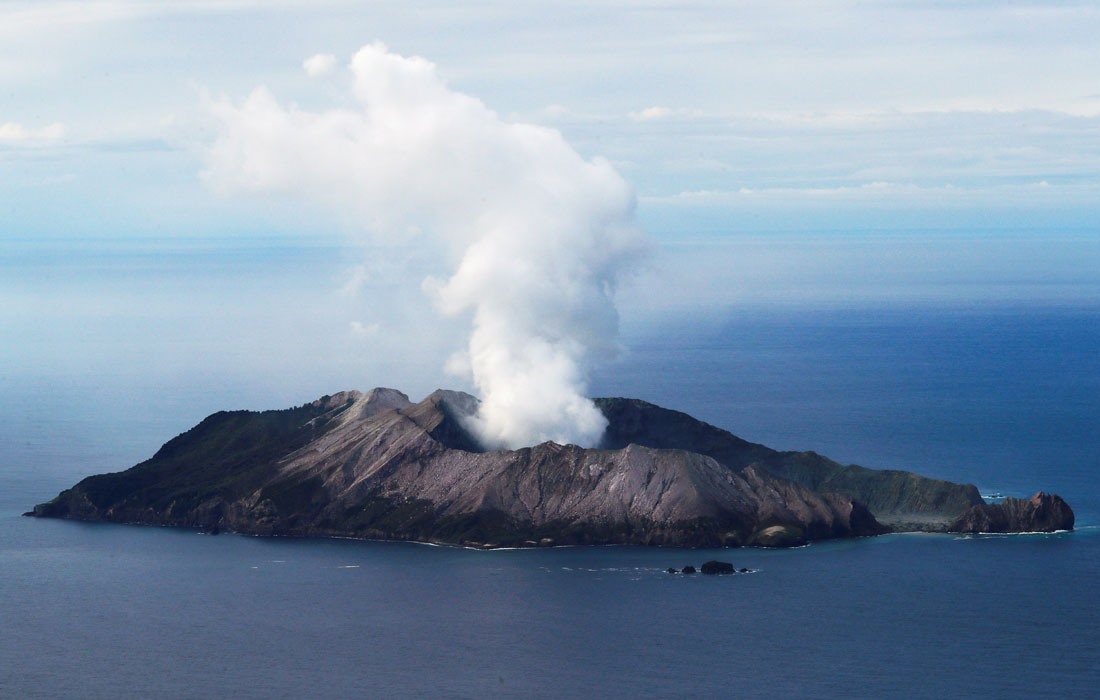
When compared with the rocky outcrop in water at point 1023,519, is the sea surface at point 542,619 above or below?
below

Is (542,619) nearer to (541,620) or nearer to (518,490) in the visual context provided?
(541,620)

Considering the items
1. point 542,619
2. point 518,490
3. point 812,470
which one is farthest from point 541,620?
point 812,470

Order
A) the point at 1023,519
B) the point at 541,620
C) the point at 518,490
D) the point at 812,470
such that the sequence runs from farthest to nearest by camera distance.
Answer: the point at 812,470, the point at 518,490, the point at 1023,519, the point at 541,620

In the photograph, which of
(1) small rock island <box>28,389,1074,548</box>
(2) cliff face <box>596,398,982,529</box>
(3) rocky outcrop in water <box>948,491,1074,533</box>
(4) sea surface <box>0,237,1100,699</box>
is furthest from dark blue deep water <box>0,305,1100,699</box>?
(2) cliff face <box>596,398,982,529</box>

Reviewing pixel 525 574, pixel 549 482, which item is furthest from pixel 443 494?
pixel 525 574

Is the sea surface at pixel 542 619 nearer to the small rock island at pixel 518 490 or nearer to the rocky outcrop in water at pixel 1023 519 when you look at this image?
the rocky outcrop in water at pixel 1023 519

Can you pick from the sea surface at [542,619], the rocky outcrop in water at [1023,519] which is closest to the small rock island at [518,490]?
the rocky outcrop in water at [1023,519]

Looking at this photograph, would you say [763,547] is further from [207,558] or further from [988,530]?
[207,558]
